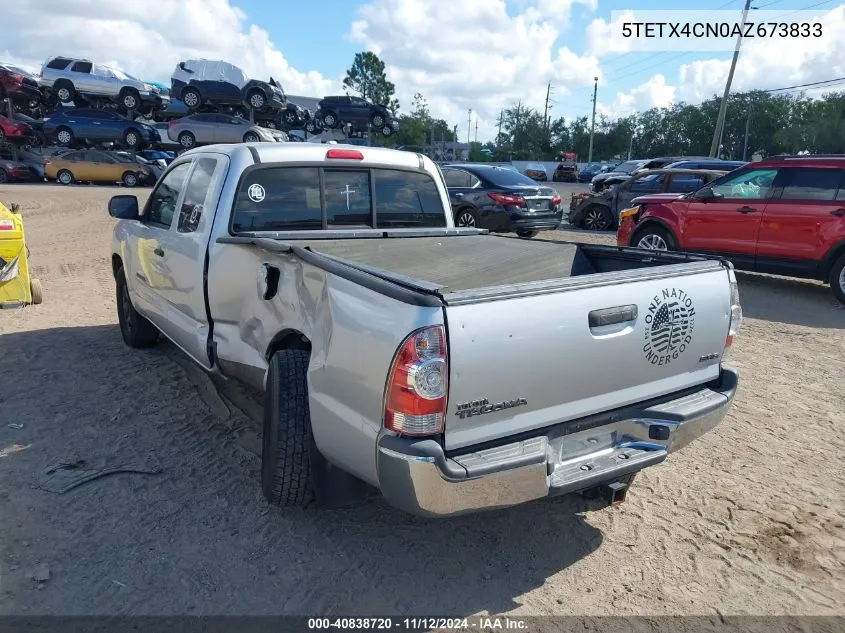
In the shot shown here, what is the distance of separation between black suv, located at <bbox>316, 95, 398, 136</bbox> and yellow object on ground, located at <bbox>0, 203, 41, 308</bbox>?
21438 mm

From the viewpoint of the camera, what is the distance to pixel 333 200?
173 inches

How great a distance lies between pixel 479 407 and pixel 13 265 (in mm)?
6863

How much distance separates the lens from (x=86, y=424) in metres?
4.30

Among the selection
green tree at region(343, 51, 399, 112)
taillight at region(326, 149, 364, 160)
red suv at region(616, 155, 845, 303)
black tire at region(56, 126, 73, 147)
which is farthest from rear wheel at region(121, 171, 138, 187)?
green tree at region(343, 51, 399, 112)

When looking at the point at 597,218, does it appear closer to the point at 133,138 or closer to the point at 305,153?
the point at 305,153

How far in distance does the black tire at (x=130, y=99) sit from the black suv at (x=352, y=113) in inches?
296

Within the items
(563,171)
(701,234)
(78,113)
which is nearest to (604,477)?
(701,234)

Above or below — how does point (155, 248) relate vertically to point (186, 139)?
below

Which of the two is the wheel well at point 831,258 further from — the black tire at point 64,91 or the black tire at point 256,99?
the black tire at point 64,91

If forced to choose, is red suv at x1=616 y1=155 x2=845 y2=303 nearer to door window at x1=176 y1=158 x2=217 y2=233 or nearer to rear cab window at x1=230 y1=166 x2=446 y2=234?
rear cab window at x1=230 y1=166 x2=446 y2=234

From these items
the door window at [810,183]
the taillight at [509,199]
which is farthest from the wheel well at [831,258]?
the taillight at [509,199]

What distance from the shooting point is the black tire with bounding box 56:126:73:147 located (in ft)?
82.4

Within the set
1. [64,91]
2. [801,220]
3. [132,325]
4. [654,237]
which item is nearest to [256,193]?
[132,325]

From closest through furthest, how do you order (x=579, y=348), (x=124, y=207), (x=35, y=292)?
(x=579, y=348) → (x=124, y=207) → (x=35, y=292)
